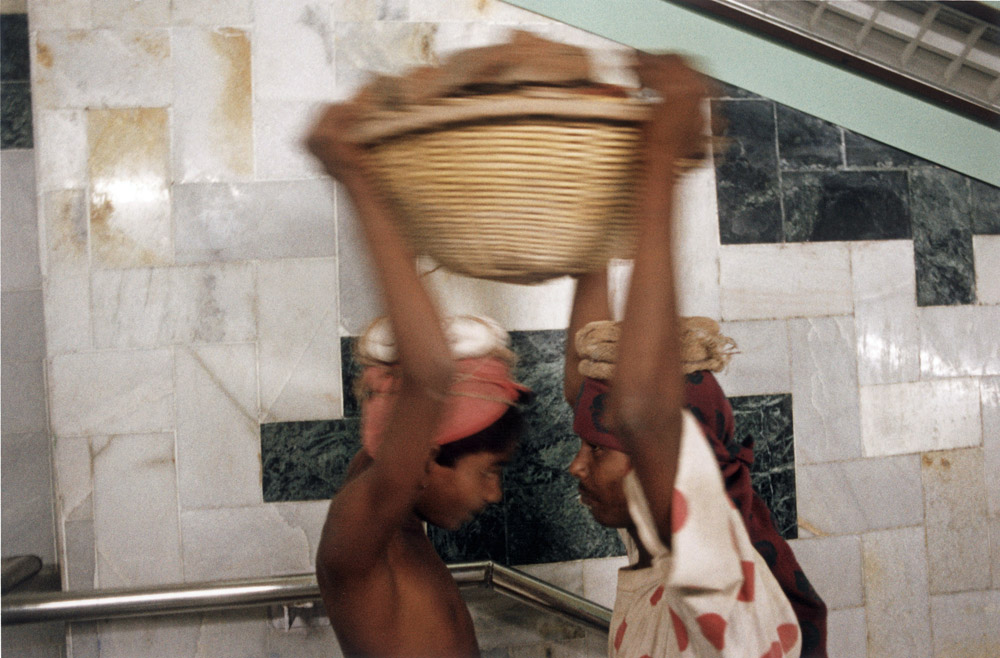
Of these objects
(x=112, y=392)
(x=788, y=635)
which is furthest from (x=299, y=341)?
(x=788, y=635)

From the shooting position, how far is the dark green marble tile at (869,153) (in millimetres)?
2566

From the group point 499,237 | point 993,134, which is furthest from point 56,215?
point 993,134

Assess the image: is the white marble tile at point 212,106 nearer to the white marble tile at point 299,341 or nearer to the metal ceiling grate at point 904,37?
the white marble tile at point 299,341

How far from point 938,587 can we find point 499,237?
97.2 inches

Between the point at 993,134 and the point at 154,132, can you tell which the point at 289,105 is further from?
the point at 993,134

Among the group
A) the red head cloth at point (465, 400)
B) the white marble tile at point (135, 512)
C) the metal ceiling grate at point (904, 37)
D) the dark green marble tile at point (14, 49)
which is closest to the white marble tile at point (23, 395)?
the white marble tile at point (135, 512)

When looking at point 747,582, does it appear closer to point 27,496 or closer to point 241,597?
point 241,597

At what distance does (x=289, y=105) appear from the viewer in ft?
7.42

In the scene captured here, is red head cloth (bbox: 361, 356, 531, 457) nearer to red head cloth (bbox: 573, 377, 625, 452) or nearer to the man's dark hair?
the man's dark hair

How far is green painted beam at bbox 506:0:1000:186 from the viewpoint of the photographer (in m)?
2.36

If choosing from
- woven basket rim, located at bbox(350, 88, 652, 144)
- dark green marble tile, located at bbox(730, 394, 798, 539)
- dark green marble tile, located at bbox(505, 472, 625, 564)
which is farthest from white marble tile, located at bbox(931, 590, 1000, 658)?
woven basket rim, located at bbox(350, 88, 652, 144)

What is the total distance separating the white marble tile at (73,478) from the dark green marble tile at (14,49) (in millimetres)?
1133

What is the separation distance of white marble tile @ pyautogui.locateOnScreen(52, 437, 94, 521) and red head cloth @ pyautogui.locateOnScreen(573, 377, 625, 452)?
1.57 m

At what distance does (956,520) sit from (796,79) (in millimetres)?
1666
